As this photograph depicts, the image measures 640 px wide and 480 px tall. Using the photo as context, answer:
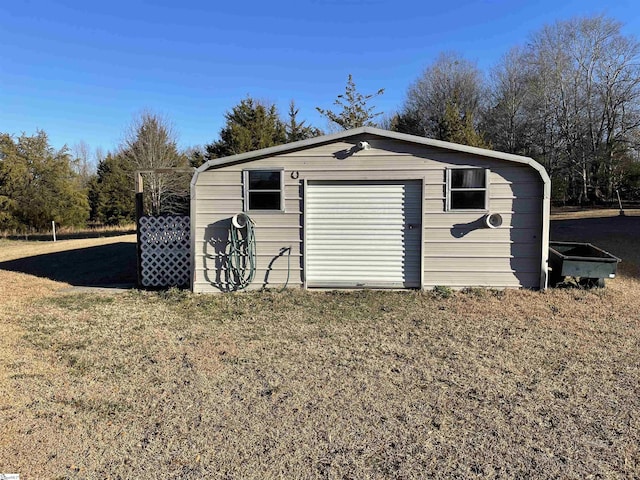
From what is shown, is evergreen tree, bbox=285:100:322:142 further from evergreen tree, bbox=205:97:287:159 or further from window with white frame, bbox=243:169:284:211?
window with white frame, bbox=243:169:284:211

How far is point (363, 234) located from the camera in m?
7.51

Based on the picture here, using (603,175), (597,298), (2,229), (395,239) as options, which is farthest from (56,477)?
(603,175)

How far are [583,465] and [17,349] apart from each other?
516 centimetres

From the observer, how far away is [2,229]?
2270cm

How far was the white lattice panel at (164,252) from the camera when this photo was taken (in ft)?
26.6

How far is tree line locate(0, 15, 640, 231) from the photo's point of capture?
22.8m

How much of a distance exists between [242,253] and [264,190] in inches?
45.9

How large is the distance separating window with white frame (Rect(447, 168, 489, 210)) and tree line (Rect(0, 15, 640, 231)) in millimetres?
16377

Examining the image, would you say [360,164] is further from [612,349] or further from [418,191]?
[612,349]

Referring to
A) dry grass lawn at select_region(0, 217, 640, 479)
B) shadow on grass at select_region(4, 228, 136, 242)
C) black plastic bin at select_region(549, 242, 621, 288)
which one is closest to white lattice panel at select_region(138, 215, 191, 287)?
dry grass lawn at select_region(0, 217, 640, 479)

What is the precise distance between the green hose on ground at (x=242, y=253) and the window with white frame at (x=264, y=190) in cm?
32

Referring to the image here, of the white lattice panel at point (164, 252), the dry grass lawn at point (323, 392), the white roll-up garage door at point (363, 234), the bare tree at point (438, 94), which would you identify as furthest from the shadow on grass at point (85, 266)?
the bare tree at point (438, 94)

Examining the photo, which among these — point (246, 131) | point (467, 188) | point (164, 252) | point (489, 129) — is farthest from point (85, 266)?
point (489, 129)

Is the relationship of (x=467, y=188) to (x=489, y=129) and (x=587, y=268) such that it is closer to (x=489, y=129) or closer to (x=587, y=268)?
(x=587, y=268)
